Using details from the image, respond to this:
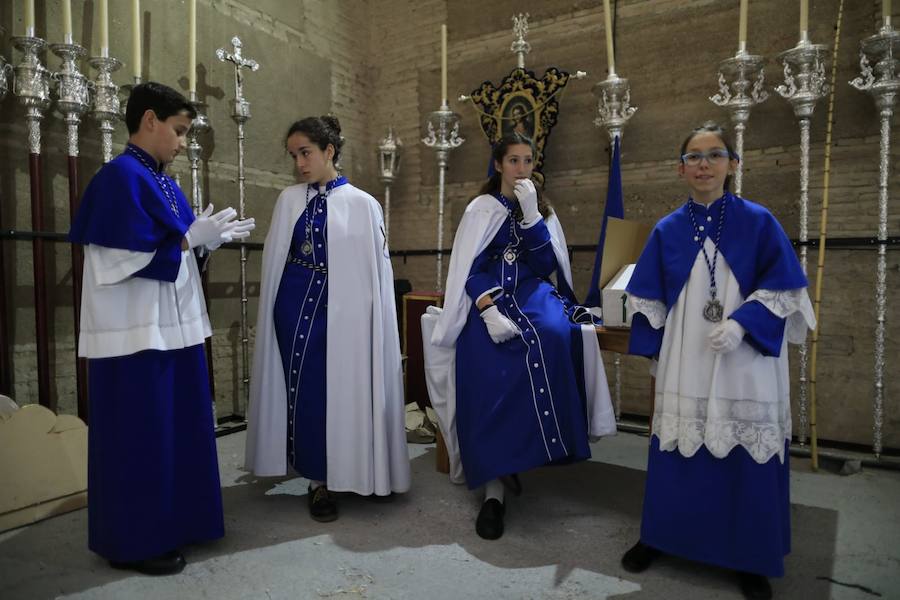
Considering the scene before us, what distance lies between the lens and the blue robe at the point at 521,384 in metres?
2.81

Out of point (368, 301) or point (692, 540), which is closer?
point (692, 540)

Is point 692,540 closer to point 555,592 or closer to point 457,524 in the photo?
point 555,592

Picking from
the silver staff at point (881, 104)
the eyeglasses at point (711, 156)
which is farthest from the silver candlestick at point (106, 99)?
the silver staff at point (881, 104)

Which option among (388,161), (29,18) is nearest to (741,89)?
(388,161)

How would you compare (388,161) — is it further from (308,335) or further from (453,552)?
(453,552)

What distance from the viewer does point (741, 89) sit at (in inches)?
147

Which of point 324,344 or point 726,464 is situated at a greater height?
point 324,344

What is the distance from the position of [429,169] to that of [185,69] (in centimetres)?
213

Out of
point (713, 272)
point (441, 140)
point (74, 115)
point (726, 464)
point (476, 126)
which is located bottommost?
point (726, 464)

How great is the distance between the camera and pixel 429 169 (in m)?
5.55

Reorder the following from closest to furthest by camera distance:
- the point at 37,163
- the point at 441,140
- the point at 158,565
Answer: the point at 158,565
the point at 37,163
the point at 441,140

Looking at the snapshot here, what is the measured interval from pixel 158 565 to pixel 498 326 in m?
1.66

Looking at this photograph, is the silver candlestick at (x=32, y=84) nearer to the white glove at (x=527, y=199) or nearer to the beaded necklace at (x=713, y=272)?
the white glove at (x=527, y=199)

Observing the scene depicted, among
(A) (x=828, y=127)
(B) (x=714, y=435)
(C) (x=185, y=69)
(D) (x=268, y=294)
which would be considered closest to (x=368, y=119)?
(C) (x=185, y=69)
